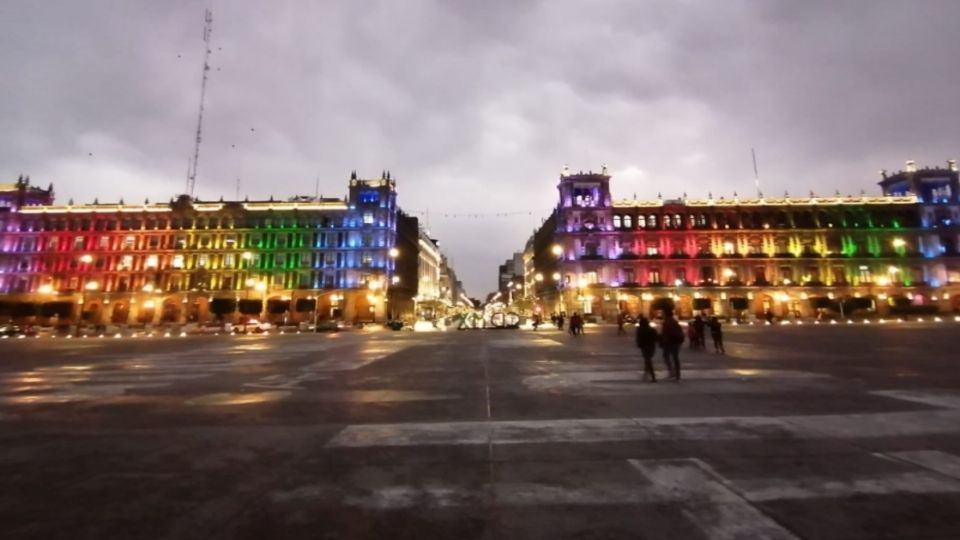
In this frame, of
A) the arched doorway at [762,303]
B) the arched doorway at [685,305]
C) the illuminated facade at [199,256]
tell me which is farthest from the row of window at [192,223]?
the arched doorway at [762,303]

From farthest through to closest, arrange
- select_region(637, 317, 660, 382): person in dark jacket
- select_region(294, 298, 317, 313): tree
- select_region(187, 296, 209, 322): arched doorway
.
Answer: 1. select_region(187, 296, 209, 322): arched doorway
2. select_region(294, 298, 317, 313): tree
3. select_region(637, 317, 660, 382): person in dark jacket

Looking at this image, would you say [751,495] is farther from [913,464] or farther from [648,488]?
[913,464]

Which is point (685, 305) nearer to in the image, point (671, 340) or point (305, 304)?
point (305, 304)

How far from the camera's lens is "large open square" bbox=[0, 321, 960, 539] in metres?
4.29

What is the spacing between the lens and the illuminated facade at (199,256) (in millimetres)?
88312

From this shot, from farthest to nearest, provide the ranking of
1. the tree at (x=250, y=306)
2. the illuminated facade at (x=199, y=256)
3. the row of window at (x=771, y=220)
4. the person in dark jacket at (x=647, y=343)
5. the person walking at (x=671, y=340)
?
the illuminated facade at (x=199, y=256), the row of window at (x=771, y=220), the tree at (x=250, y=306), the person walking at (x=671, y=340), the person in dark jacket at (x=647, y=343)

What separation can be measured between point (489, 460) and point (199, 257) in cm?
10072

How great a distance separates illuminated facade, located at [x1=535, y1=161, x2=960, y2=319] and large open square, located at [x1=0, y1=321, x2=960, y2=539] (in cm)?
7147

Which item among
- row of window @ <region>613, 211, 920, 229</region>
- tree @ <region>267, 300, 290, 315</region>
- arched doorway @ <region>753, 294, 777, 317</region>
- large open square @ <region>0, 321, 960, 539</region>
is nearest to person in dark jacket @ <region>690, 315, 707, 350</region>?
large open square @ <region>0, 321, 960, 539</region>

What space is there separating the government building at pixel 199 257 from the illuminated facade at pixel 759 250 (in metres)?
37.7

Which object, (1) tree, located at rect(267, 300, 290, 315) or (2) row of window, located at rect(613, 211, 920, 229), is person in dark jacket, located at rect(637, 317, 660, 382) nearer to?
(1) tree, located at rect(267, 300, 290, 315)

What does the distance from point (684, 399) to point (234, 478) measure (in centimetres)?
877

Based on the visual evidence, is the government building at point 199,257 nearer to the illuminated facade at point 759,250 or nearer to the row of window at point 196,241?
the row of window at point 196,241

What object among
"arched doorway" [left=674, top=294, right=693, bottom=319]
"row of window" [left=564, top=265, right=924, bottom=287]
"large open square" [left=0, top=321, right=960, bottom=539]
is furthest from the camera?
"row of window" [left=564, top=265, right=924, bottom=287]
